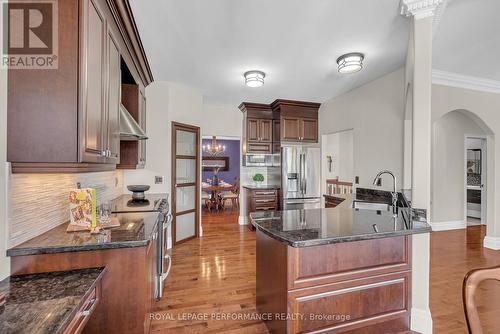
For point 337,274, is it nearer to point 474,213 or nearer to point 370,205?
point 370,205

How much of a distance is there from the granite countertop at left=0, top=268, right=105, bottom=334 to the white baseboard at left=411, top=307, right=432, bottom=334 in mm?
2285

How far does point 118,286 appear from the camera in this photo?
143cm

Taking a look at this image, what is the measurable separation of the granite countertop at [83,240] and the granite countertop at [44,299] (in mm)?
124

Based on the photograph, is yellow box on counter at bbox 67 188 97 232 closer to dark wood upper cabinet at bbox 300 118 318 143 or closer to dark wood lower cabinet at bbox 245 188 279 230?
dark wood lower cabinet at bbox 245 188 279 230

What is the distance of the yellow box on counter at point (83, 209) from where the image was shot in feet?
5.36

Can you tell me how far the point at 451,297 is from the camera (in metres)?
2.41

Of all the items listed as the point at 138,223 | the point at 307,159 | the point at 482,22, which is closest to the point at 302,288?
the point at 138,223

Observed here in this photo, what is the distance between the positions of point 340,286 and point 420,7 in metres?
2.32

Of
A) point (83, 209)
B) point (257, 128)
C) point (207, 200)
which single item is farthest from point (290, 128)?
point (83, 209)

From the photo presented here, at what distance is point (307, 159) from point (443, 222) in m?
3.11

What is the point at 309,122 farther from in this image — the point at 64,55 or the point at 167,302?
the point at 64,55

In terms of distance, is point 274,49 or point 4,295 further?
point 274,49

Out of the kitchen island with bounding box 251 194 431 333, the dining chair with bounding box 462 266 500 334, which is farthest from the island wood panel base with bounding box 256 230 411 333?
the dining chair with bounding box 462 266 500 334

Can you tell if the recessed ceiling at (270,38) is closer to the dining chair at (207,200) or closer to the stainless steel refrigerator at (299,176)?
the stainless steel refrigerator at (299,176)
